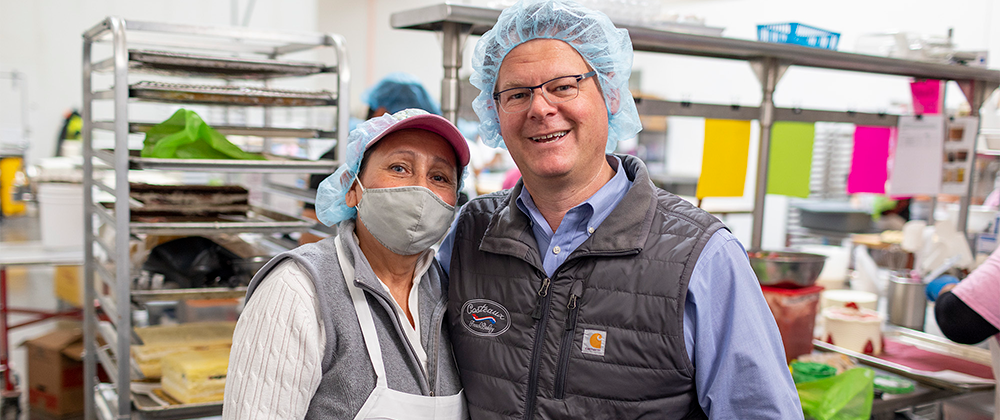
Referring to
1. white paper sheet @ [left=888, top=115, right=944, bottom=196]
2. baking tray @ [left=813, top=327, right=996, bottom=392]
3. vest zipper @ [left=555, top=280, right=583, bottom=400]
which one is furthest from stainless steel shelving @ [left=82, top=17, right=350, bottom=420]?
white paper sheet @ [left=888, top=115, right=944, bottom=196]

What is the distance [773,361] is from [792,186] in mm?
1714

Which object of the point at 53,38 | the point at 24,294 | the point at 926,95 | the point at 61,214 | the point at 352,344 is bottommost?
the point at 24,294

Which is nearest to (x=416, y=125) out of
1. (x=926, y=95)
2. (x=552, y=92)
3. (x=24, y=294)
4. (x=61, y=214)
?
(x=552, y=92)

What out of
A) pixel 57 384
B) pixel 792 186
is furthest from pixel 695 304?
pixel 57 384

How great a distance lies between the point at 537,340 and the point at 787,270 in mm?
1272

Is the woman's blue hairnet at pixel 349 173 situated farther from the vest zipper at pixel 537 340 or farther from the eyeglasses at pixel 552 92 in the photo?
the vest zipper at pixel 537 340

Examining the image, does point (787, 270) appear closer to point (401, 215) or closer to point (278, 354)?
point (401, 215)

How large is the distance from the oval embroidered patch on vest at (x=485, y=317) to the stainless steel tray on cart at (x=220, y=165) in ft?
3.75

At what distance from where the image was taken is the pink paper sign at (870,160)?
127 inches

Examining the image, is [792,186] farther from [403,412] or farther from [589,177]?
[403,412]

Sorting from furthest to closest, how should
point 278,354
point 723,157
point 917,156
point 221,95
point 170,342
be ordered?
point 917,156 < point 723,157 < point 170,342 < point 221,95 < point 278,354

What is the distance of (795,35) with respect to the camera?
2.69m

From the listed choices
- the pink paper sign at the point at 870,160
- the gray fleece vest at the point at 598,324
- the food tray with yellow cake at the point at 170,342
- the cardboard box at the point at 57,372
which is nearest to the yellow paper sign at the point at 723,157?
the pink paper sign at the point at 870,160

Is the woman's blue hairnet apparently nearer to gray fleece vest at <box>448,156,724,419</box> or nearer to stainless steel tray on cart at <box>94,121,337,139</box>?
gray fleece vest at <box>448,156,724,419</box>
